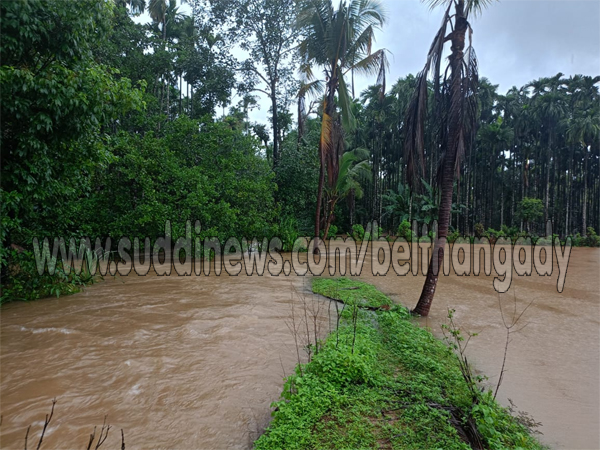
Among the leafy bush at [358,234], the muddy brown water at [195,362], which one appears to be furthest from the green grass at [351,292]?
the leafy bush at [358,234]

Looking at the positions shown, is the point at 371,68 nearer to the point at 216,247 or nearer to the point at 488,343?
the point at 216,247

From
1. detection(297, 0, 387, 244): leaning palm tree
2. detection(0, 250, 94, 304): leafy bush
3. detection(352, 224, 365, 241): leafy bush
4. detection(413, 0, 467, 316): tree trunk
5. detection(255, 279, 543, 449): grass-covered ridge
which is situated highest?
detection(297, 0, 387, 244): leaning palm tree

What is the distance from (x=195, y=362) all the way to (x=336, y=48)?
9766mm

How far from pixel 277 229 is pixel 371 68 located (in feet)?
22.6

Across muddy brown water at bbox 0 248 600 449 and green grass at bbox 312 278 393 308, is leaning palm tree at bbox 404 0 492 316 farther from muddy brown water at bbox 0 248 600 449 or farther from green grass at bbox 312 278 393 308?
muddy brown water at bbox 0 248 600 449

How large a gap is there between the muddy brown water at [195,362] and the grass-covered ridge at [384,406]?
0.39 meters

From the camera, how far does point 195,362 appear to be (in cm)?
377

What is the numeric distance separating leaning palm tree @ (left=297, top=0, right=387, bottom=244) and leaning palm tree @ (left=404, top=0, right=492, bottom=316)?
179 inches

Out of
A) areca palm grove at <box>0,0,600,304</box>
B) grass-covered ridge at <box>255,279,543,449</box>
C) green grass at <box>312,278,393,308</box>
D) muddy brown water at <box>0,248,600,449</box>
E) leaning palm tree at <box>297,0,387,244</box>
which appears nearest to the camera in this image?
grass-covered ridge at <box>255,279,543,449</box>

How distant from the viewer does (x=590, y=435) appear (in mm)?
2574

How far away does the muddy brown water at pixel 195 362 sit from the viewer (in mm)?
2662

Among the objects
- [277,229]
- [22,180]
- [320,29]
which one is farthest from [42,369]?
[320,29]

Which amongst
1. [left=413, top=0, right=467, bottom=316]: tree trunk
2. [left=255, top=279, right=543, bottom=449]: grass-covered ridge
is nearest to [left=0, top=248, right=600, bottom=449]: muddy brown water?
[left=255, top=279, right=543, bottom=449]: grass-covered ridge

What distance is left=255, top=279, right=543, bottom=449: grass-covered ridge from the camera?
7.47ft
